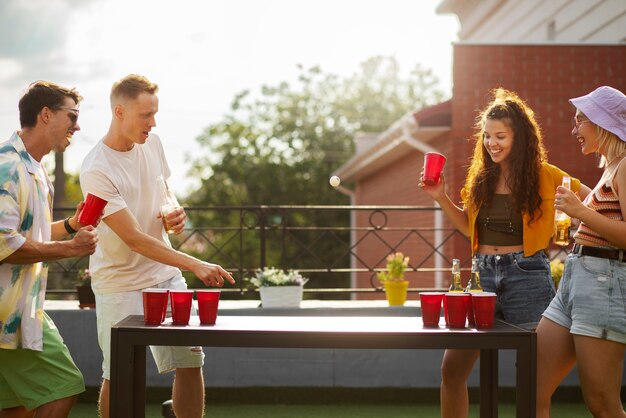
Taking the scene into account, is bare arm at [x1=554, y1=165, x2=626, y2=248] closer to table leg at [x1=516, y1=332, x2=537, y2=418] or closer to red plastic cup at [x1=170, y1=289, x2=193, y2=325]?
table leg at [x1=516, y1=332, x2=537, y2=418]

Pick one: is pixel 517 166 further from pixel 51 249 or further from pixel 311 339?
pixel 51 249

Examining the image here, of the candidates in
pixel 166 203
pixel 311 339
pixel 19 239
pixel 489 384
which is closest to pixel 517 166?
pixel 489 384

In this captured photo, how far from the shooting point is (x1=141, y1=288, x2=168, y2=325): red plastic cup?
3529 mm

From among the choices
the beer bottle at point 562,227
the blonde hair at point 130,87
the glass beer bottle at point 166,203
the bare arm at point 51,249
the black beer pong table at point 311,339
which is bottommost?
the black beer pong table at point 311,339

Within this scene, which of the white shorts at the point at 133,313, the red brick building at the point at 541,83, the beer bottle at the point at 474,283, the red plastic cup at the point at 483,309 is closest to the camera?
the red plastic cup at the point at 483,309

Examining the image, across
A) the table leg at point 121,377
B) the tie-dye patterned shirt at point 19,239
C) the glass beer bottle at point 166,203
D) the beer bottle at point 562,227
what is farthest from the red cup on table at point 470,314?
the tie-dye patterned shirt at point 19,239

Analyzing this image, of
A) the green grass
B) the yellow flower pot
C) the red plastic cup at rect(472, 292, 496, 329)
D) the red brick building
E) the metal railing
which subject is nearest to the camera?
the red plastic cup at rect(472, 292, 496, 329)

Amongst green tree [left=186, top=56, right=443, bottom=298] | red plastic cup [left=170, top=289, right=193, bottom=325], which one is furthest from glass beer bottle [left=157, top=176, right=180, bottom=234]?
green tree [left=186, top=56, right=443, bottom=298]

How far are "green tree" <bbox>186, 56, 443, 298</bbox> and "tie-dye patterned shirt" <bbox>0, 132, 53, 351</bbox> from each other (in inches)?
947

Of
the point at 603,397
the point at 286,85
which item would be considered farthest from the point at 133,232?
the point at 286,85

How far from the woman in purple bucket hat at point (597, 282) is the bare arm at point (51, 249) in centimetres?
194

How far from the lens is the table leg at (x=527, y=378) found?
331 centimetres

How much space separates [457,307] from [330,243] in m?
27.8

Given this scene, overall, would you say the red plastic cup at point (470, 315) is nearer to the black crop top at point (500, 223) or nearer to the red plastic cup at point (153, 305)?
the black crop top at point (500, 223)
